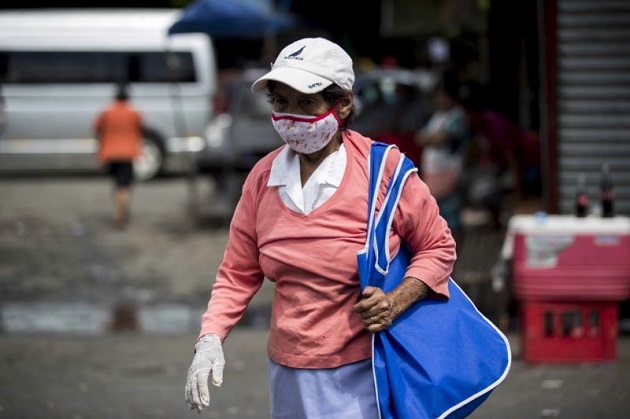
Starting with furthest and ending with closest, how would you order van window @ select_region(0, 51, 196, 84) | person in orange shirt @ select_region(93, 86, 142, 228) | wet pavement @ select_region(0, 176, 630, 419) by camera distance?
van window @ select_region(0, 51, 196, 84) → person in orange shirt @ select_region(93, 86, 142, 228) → wet pavement @ select_region(0, 176, 630, 419)

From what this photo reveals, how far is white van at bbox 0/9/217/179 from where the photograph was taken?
66.7 feet

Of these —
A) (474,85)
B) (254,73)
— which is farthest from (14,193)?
(474,85)

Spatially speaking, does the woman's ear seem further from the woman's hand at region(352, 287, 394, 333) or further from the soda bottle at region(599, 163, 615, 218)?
the soda bottle at region(599, 163, 615, 218)

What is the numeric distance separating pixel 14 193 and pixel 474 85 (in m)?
9.94

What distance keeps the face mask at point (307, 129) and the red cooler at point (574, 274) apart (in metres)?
4.08

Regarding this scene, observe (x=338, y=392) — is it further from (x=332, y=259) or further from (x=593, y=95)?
(x=593, y=95)

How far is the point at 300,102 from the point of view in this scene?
3.52 m

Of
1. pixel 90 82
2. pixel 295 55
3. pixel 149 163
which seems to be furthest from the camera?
pixel 90 82

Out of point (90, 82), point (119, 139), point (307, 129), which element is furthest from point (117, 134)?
point (307, 129)

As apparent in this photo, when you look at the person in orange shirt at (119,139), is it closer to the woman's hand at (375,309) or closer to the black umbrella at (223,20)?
the black umbrella at (223,20)

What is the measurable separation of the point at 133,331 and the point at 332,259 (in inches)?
238

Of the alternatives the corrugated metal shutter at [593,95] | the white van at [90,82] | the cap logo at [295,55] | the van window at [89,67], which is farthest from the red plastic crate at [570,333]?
the van window at [89,67]

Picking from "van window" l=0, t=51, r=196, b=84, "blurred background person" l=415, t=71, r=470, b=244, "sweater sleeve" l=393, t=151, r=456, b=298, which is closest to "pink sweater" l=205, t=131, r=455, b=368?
"sweater sleeve" l=393, t=151, r=456, b=298

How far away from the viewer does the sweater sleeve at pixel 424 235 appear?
3.47m
